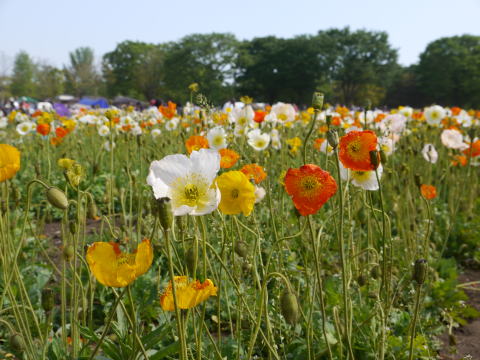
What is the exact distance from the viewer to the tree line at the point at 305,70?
1458 inches

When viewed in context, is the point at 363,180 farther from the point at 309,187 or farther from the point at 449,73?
the point at 449,73

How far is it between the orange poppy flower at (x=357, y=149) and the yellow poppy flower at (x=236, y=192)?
0.27m

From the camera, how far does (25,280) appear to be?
6.02ft

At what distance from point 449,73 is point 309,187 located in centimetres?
4022

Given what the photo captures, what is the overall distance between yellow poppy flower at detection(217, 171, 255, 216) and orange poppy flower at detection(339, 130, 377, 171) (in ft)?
0.88

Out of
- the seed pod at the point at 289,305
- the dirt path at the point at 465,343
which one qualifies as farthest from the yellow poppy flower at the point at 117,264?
the dirt path at the point at 465,343

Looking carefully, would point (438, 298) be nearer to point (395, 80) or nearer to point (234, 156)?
point (234, 156)

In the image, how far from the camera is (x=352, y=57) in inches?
1641

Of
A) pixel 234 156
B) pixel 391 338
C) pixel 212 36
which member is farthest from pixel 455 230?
pixel 212 36

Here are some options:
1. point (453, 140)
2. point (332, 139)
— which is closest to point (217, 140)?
point (332, 139)

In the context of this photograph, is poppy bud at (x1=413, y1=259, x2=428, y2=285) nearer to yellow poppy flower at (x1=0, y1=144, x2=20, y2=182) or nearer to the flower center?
the flower center

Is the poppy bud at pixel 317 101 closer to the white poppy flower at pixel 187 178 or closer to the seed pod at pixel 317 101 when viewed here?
the seed pod at pixel 317 101

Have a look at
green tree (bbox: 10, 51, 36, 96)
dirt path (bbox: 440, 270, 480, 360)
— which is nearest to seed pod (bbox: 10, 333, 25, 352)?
dirt path (bbox: 440, 270, 480, 360)

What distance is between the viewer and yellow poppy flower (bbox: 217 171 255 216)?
83 centimetres
